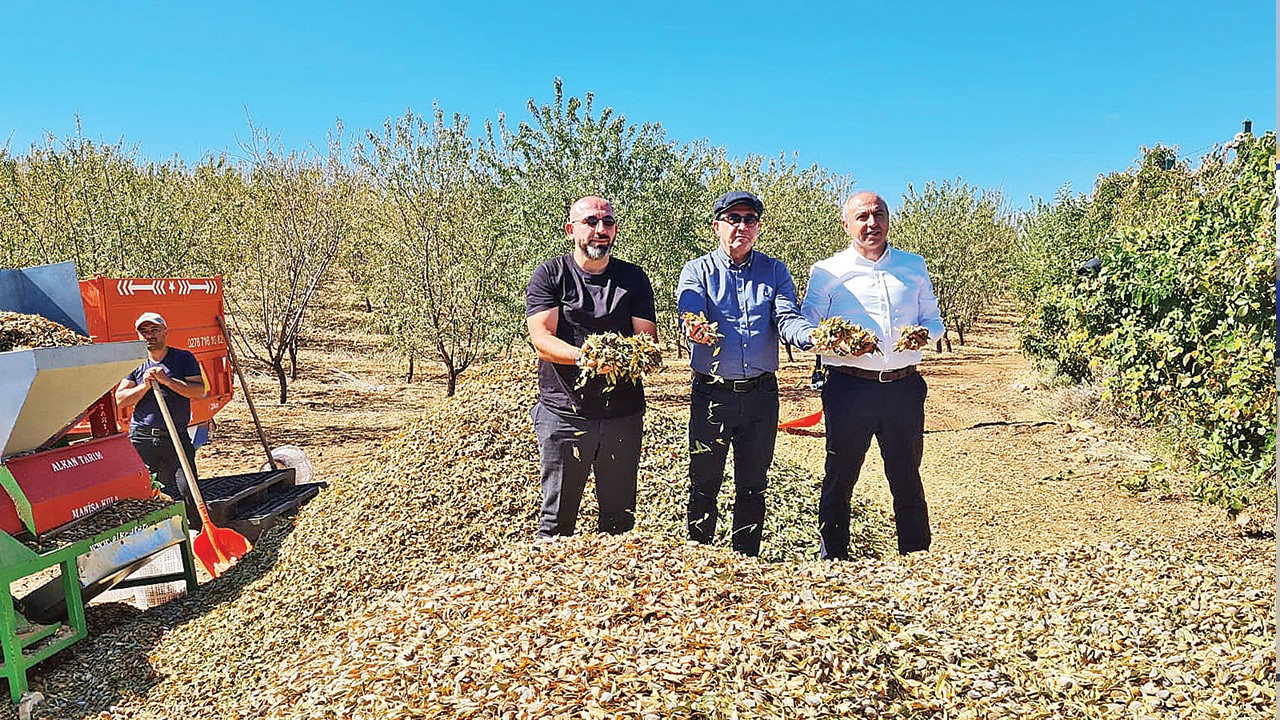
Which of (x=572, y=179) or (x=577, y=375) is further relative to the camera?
(x=572, y=179)

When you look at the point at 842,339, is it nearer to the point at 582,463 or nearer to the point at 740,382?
the point at 740,382

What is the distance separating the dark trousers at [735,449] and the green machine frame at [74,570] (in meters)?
3.43

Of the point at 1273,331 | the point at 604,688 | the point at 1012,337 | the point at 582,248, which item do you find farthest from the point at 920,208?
the point at 604,688

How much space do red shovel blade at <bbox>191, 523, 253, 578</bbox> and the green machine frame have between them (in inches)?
12.0

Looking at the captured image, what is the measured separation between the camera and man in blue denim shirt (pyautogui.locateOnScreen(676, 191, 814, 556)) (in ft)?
13.8

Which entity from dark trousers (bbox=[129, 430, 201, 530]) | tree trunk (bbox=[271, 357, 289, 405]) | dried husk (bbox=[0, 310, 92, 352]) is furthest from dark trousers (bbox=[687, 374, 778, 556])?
tree trunk (bbox=[271, 357, 289, 405])

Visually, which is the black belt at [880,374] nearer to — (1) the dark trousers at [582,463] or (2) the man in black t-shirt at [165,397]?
(1) the dark trousers at [582,463]

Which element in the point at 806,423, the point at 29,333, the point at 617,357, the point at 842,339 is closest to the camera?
the point at 617,357

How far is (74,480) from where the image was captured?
15.8 feet

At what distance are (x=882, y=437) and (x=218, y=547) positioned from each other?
4694 mm

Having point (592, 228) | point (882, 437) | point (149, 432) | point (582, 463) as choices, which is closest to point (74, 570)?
point (149, 432)

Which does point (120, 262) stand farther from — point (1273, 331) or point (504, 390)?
point (1273, 331)

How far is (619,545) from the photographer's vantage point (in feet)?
11.5

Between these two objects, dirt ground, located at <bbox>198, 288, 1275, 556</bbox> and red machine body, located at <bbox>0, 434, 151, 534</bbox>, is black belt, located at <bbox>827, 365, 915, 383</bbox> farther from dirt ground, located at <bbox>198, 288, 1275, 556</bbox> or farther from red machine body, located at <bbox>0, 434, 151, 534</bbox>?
red machine body, located at <bbox>0, 434, 151, 534</bbox>
